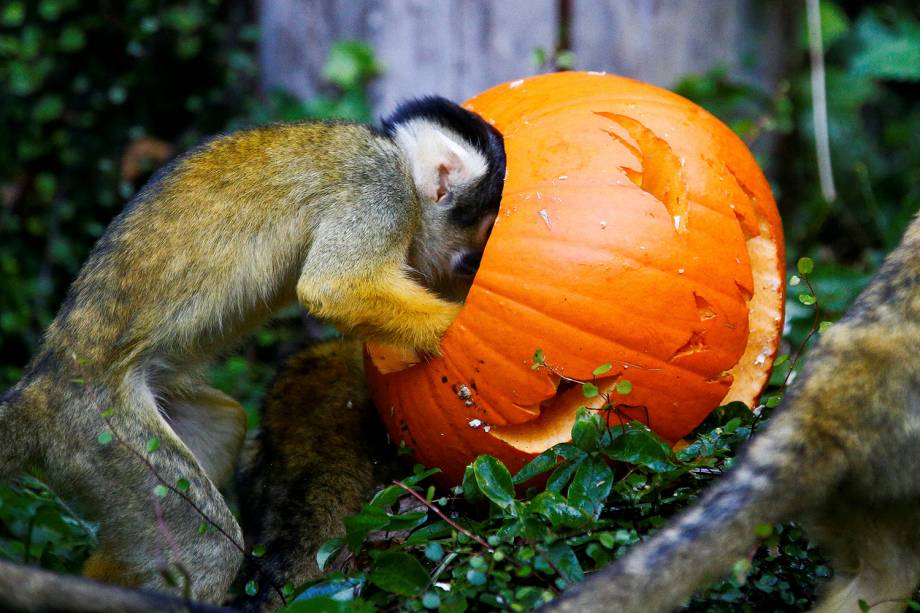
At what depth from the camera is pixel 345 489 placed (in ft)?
10.4

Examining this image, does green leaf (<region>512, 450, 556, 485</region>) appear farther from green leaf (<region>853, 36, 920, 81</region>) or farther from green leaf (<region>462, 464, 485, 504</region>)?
green leaf (<region>853, 36, 920, 81</region>)

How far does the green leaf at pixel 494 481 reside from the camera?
261cm

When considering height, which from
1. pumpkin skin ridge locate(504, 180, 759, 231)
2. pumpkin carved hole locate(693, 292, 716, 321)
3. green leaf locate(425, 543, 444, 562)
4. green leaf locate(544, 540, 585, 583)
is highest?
pumpkin skin ridge locate(504, 180, 759, 231)

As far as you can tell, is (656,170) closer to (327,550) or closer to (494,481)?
(494,481)


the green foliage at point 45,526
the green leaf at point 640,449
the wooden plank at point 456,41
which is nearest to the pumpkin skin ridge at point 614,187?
the green leaf at point 640,449

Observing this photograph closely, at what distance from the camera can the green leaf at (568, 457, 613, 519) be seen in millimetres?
2615

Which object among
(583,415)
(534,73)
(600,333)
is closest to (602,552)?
(583,415)

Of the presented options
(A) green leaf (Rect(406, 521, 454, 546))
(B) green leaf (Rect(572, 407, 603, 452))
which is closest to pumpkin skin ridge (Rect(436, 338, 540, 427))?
(B) green leaf (Rect(572, 407, 603, 452))

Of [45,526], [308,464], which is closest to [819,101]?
[308,464]

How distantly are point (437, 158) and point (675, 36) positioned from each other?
2.73m

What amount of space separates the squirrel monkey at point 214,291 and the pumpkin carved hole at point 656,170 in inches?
18.0

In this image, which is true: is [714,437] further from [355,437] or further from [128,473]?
[128,473]

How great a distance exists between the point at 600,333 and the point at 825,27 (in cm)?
399

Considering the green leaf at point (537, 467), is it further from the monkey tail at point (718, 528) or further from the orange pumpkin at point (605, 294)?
the monkey tail at point (718, 528)
